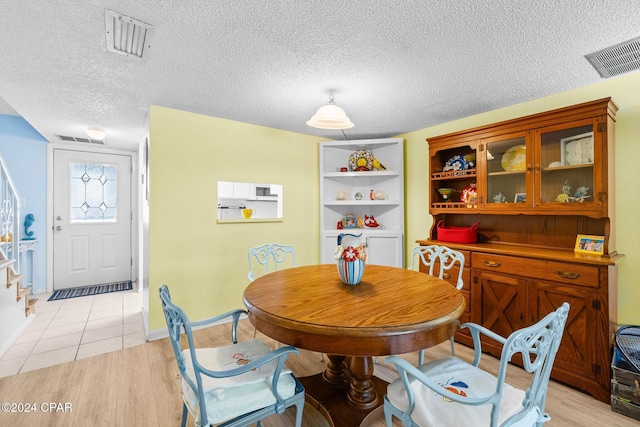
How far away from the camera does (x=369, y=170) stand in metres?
3.73

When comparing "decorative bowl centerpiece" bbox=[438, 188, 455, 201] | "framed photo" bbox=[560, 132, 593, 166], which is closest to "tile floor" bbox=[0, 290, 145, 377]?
"decorative bowl centerpiece" bbox=[438, 188, 455, 201]

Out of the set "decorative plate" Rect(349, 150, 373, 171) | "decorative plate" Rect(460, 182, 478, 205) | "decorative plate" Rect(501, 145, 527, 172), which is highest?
"decorative plate" Rect(349, 150, 373, 171)

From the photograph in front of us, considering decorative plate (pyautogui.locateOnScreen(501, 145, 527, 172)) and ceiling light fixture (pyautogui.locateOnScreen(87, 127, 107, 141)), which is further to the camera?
ceiling light fixture (pyautogui.locateOnScreen(87, 127, 107, 141))

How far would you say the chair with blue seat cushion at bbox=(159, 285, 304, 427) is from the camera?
111 centimetres

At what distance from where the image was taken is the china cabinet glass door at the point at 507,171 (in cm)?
242

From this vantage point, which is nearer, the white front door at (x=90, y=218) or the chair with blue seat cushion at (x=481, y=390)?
the chair with blue seat cushion at (x=481, y=390)

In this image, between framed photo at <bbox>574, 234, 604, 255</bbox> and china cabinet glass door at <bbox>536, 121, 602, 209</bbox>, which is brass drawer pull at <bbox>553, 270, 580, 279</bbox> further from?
china cabinet glass door at <bbox>536, 121, 602, 209</bbox>

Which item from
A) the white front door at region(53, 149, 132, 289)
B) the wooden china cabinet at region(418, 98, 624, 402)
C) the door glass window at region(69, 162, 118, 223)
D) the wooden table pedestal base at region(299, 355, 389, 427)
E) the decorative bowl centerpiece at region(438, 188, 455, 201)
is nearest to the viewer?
the wooden table pedestal base at region(299, 355, 389, 427)

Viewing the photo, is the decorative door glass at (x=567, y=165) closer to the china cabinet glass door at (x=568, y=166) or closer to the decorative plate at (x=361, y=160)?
the china cabinet glass door at (x=568, y=166)

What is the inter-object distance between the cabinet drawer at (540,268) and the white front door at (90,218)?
5075 millimetres

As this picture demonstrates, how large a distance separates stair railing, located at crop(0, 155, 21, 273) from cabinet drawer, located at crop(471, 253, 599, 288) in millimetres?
4737

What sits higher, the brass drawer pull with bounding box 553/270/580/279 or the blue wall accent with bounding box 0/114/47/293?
the blue wall accent with bounding box 0/114/47/293

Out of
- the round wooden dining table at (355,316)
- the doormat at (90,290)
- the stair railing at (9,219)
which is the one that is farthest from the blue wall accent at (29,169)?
the round wooden dining table at (355,316)

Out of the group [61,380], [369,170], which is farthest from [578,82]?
[61,380]
